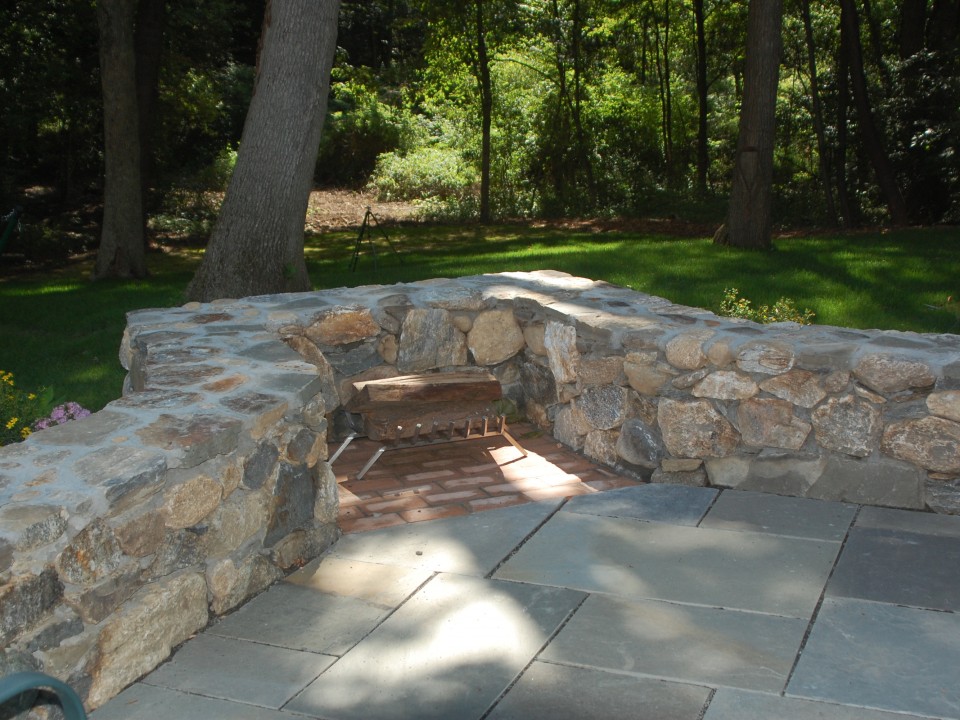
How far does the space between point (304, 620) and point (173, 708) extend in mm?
A: 653

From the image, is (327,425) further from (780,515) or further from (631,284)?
(631,284)

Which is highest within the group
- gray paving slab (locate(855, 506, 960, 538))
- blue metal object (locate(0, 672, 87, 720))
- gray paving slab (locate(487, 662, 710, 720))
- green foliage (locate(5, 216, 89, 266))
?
green foliage (locate(5, 216, 89, 266))

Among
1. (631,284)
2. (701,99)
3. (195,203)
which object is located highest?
(701,99)

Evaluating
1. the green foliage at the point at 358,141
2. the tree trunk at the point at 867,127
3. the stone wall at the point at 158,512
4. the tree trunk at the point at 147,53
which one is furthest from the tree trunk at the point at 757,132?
the green foliage at the point at 358,141

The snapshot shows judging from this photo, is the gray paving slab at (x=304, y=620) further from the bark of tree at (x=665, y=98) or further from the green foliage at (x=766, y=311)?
the bark of tree at (x=665, y=98)

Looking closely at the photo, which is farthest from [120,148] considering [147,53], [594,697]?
[594,697]

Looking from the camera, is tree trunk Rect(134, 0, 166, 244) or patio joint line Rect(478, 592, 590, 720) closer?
patio joint line Rect(478, 592, 590, 720)

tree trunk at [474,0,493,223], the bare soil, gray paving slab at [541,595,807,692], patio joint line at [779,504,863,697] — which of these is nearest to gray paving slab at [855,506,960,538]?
patio joint line at [779,504,863,697]

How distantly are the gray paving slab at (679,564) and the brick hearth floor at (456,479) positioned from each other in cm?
49

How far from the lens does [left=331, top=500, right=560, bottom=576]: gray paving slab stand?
13.1ft

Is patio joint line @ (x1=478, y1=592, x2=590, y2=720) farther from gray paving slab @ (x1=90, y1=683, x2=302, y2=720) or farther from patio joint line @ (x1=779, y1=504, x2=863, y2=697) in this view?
patio joint line @ (x1=779, y1=504, x2=863, y2=697)

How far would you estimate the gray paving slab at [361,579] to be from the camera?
3721 mm

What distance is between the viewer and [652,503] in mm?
4605

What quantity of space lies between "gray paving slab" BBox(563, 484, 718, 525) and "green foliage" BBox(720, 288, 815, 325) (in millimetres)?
2486
